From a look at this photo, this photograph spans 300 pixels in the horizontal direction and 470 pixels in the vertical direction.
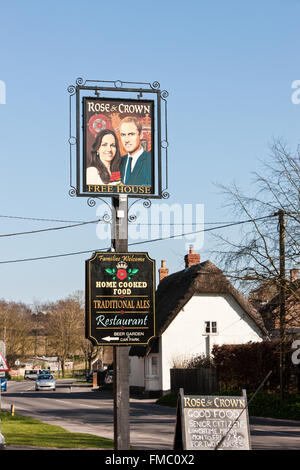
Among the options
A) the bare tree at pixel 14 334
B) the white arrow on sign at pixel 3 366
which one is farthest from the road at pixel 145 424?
the bare tree at pixel 14 334

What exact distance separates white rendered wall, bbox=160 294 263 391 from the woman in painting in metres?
32.4

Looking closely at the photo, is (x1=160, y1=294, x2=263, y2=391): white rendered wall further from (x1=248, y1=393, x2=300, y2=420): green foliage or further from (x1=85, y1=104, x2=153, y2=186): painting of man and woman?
(x1=85, y1=104, x2=153, y2=186): painting of man and woman

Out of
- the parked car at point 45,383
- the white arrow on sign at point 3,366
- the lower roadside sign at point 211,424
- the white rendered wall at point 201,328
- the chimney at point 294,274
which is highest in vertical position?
the chimney at point 294,274

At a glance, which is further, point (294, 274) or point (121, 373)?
point (294, 274)

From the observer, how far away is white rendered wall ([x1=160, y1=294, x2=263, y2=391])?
155 feet

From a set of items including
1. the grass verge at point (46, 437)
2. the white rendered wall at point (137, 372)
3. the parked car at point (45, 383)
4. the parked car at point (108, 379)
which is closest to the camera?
the grass verge at point (46, 437)

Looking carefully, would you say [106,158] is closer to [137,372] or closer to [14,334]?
[137,372]

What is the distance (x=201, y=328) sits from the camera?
4831cm

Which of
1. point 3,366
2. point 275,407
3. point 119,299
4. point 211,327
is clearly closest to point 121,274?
point 119,299

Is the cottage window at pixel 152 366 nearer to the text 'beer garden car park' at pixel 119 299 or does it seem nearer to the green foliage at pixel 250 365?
the green foliage at pixel 250 365

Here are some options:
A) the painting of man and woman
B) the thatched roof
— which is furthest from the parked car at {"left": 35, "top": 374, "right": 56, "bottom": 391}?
the painting of man and woman

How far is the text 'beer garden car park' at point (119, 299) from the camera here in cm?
1459

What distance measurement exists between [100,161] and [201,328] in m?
33.8

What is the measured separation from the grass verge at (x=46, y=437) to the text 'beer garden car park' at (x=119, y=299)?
4.65 meters
